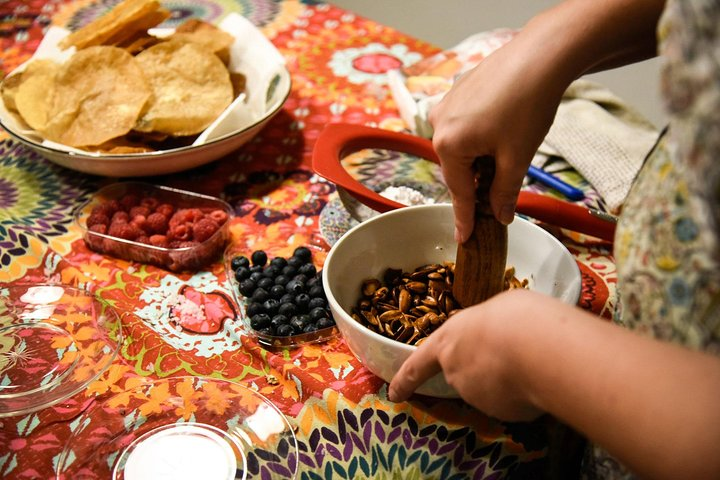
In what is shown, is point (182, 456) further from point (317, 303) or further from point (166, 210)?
point (166, 210)

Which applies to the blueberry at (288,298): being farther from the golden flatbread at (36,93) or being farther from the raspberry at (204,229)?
the golden flatbread at (36,93)

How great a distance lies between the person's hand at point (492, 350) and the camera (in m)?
0.49

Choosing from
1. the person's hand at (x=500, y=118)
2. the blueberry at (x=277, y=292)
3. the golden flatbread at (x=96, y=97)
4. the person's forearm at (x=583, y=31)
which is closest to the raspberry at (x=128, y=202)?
the golden flatbread at (x=96, y=97)

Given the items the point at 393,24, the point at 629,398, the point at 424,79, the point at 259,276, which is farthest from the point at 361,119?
the point at 393,24

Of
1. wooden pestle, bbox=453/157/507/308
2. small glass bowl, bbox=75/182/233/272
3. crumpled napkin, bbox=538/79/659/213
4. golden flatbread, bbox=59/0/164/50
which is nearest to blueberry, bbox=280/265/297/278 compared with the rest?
small glass bowl, bbox=75/182/233/272

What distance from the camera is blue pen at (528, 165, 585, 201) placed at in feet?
3.55

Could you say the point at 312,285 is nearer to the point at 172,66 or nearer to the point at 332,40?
the point at 172,66

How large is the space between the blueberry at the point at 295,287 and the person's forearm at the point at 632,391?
0.42 metres

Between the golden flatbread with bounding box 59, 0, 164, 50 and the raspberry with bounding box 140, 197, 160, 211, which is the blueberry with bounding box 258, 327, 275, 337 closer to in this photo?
the raspberry with bounding box 140, 197, 160, 211

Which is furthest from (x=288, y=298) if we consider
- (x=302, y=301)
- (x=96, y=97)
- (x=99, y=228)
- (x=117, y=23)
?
(x=117, y=23)

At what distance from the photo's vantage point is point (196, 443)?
699 millimetres

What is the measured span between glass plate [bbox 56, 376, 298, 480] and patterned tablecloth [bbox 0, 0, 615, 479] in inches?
1.3

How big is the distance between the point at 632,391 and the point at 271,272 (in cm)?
55

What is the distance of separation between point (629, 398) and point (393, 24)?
2.56m
